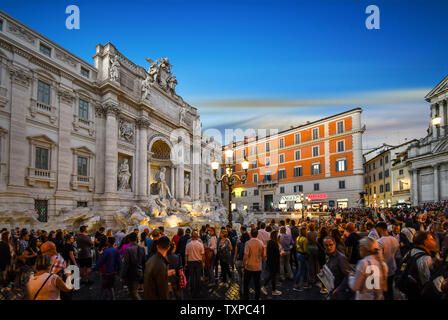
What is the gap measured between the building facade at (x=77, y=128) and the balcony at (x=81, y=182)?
6 centimetres

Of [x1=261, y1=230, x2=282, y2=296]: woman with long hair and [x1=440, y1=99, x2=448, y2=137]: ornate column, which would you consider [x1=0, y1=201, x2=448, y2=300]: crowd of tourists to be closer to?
[x1=261, y1=230, x2=282, y2=296]: woman with long hair

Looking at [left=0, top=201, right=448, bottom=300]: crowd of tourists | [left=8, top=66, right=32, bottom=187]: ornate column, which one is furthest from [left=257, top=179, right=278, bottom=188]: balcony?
[left=8, top=66, right=32, bottom=187]: ornate column

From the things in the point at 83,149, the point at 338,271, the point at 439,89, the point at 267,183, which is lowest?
the point at 338,271

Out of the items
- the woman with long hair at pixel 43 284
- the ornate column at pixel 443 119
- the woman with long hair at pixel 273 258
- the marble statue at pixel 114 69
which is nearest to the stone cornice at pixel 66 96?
the marble statue at pixel 114 69

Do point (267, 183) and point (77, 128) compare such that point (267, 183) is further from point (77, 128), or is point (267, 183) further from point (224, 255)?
point (224, 255)

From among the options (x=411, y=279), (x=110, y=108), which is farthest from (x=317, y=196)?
(x=411, y=279)

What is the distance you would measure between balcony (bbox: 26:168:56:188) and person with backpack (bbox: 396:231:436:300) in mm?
16802

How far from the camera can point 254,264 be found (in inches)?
200

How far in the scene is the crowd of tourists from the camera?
9.67ft

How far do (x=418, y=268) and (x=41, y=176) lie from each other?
1730 centimetres

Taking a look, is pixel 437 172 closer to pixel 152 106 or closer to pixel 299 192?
pixel 299 192

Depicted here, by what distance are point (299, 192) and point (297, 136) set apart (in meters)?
8.71

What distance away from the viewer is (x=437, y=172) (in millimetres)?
24422

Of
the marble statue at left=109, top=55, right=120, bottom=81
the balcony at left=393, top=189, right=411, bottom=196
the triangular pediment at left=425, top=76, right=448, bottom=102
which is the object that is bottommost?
the balcony at left=393, top=189, right=411, bottom=196
